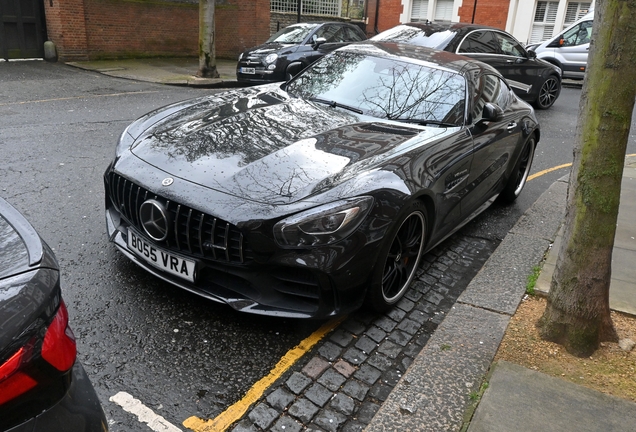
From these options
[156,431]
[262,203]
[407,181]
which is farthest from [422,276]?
[156,431]

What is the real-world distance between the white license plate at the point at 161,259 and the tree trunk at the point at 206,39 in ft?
35.5

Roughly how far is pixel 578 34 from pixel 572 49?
1.58 feet

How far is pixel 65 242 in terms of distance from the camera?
4121 millimetres

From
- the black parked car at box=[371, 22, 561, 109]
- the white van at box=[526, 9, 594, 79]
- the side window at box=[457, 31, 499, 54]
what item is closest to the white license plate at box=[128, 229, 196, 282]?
the black parked car at box=[371, 22, 561, 109]

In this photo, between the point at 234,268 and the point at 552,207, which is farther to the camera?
the point at 552,207

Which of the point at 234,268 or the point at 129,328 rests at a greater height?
the point at 234,268

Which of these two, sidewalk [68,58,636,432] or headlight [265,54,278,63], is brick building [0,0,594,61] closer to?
headlight [265,54,278,63]

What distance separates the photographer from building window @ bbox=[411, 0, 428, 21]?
27.5m

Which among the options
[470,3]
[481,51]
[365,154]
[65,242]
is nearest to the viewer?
[365,154]

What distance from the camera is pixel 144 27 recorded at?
16.1 m

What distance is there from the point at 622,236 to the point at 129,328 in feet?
14.4

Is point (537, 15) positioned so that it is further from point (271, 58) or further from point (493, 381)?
point (493, 381)

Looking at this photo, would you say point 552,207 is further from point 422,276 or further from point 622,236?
point 422,276

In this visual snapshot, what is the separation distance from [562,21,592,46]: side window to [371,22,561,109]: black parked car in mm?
5140
